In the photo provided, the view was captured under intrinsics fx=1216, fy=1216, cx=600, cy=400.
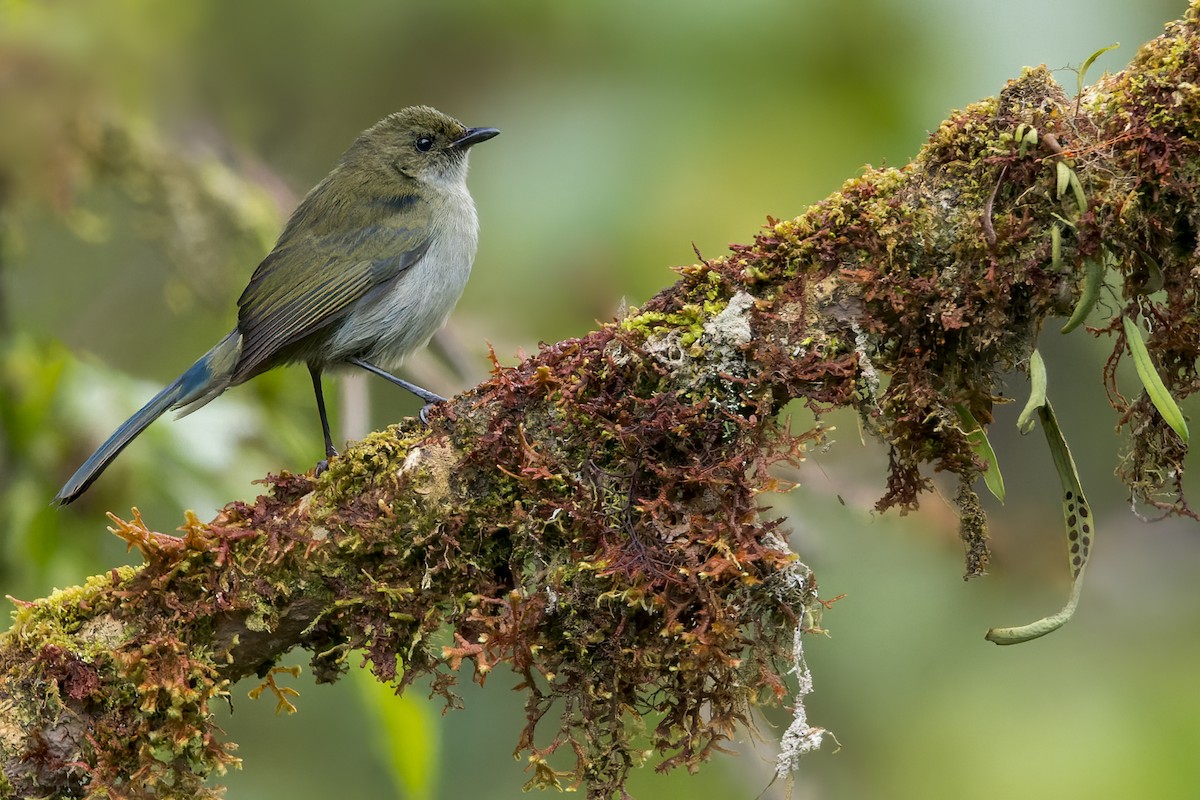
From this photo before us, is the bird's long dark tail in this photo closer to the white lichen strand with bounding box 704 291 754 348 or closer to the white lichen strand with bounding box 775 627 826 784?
→ the white lichen strand with bounding box 704 291 754 348

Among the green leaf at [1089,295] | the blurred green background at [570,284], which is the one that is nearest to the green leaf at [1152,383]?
the green leaf at [1089,295]

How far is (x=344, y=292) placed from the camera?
147 inches

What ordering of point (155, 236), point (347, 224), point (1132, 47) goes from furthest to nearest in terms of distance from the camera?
1. point (155, 236)
2. point (347, 224)
3. point (1132, 47)

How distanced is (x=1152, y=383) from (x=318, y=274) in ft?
8.31

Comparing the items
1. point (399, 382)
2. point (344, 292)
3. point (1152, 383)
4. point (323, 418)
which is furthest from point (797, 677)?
point (344, 292)

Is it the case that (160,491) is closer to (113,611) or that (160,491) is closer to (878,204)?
(113,611)

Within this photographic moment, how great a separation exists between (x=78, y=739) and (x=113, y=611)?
25cm

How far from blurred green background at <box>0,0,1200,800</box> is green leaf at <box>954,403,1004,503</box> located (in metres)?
0.34

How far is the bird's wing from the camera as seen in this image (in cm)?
361

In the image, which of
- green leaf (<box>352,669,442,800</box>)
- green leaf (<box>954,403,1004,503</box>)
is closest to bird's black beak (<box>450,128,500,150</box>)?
green leaf (<box>352,669,442,800</box>)

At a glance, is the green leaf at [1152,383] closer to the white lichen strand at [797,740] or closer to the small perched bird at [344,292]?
the white lichen strand at [797,740]

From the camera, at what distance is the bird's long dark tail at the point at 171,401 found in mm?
3229

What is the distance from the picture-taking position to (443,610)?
7.61ft

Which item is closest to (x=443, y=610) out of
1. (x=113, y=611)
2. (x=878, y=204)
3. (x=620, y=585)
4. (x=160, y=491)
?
(x=620, y=585)
